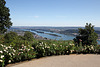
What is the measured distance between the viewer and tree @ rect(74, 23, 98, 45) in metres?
6.31

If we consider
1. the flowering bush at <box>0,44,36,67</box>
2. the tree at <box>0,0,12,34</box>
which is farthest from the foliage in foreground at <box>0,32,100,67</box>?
the tree at <box>0,0,12,34</box>

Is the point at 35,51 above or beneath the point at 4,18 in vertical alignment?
beneath

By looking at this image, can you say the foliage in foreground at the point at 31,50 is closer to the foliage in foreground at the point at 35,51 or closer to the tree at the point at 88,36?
the foliage in foreground at the point at 35,51

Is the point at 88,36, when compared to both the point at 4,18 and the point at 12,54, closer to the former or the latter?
the point at 12,54

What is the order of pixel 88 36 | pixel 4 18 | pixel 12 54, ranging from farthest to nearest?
pixel 4 18
pixel 88 36
pixel 12 54

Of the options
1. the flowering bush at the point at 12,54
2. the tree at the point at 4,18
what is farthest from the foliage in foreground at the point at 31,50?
the tree at the point at 4,18

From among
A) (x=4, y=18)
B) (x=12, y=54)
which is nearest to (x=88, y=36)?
(x=12, y=54)

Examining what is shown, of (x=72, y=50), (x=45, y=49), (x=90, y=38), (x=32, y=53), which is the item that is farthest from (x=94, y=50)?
(x=32, y=53)

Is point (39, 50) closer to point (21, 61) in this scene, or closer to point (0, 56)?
point (21, 61)

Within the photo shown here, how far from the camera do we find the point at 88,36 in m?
6.46

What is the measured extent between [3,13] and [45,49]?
19.6 m

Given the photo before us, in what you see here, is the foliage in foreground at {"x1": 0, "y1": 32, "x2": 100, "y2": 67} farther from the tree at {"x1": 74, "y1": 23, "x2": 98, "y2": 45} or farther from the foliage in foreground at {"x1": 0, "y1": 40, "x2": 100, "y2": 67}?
the tree at {"x1": 74, "y1": 23, "x2": 98, "y2": 45}

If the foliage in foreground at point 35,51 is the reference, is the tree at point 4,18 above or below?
above

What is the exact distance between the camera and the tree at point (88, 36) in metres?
6.31
